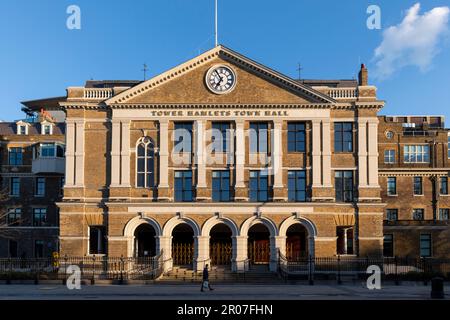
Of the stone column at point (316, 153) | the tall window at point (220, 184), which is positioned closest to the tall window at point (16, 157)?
the tall window at point (220, 184)

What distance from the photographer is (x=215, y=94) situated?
147ft

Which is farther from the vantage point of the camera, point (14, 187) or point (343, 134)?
point (14, 187)

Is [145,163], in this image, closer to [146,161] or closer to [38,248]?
[146,161]

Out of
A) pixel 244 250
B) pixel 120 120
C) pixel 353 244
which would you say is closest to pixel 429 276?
pixel 353 244

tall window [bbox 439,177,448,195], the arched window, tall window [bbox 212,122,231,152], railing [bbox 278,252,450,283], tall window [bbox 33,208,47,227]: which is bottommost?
railing [bbox 278,252,450,283]

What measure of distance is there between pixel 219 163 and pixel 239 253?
6802 mm

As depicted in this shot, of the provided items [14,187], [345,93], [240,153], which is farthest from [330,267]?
[14,187]

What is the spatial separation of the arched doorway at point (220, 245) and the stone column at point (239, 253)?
1105mm

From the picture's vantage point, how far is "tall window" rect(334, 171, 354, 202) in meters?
44.6

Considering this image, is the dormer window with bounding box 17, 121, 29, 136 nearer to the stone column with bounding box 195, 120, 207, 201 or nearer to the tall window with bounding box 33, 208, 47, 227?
the tall window with bounding box 33, 208, 47, 227

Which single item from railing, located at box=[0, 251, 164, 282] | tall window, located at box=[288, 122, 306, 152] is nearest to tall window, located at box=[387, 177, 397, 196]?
tall window, located at box=[288, 122, 306, 152]

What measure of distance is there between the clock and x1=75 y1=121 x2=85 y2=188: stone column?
10113 mm

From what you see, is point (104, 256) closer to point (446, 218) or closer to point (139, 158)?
point (139, 158)

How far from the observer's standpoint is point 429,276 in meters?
38.3
